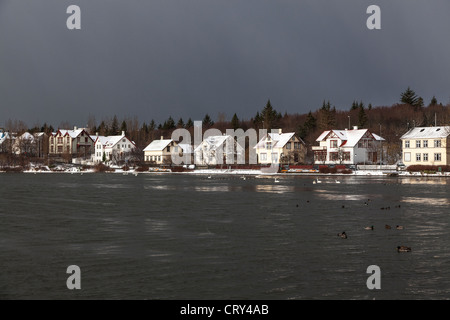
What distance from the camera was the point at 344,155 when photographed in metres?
116

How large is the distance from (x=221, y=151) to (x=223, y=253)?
4700 inches

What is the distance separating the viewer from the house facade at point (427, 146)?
96681 millimetres

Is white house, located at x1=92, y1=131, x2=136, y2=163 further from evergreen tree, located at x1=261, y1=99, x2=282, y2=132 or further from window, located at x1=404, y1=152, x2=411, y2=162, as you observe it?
window, located at x1=404, y1=152, x2=411, y2=162

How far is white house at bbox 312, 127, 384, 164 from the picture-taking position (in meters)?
116

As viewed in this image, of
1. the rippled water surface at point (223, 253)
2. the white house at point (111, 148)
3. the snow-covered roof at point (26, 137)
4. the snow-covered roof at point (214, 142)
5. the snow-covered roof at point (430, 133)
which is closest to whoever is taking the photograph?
the rippled water surface at point (223, 253)

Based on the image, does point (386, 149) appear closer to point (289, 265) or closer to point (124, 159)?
point (124, 159)

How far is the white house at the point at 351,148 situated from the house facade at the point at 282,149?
586 cm

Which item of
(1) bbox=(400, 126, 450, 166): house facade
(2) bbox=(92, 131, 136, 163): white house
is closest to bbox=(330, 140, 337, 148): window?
(1) bbox=(400, 126, 450, 166): house facade

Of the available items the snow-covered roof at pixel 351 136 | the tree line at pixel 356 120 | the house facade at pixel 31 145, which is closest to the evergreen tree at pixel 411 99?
the tree line at pixel 356 120

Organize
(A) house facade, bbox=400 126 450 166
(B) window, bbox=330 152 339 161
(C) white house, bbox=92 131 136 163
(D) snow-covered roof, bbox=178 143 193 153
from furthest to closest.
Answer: (D) snow-covered roof, bbox=178 143 193 153 < (C) white house, bbox=92 131 136 163 < (B) window, bbox=330 152 339 161 < (A) house facade, bbox=400 126 450 166

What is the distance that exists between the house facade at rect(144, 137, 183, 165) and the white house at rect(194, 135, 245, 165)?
1485cm

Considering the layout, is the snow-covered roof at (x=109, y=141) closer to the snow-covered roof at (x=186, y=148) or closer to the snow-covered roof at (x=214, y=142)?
the snow-covered roof at (x=186, y=148)

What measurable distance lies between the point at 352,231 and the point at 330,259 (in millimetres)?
6522
